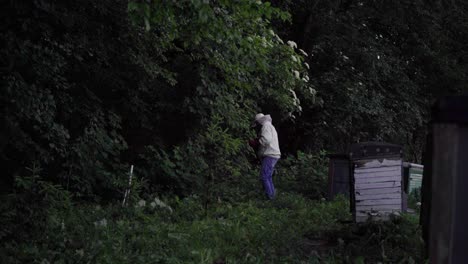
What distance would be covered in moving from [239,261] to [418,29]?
16.9 metres

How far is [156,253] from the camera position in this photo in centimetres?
681

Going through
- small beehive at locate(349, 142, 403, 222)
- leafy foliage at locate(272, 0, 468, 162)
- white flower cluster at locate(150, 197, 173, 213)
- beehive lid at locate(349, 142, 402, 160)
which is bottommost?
white flower cluster at locate(150, 197, 173, 213)

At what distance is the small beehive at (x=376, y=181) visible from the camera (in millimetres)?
9016

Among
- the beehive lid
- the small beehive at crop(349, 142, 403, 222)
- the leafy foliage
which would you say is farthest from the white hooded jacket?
the leafy foliage

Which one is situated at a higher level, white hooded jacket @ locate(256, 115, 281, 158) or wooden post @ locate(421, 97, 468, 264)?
white hooded jacket @ locate(256, 115, 281, 158)

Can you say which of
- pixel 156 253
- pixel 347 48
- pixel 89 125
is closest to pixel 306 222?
pixel 156 253

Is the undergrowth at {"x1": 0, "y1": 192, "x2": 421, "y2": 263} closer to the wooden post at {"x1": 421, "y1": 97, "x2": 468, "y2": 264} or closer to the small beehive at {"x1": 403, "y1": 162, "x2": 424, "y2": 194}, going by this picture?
the small beehive at {"x1": 403, "y1": 162, "x2": 424, "y2": 194}

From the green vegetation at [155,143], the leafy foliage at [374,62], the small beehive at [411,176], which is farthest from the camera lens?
the leafy foliage at [374,62]

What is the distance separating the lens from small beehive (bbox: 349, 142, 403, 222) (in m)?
9.02

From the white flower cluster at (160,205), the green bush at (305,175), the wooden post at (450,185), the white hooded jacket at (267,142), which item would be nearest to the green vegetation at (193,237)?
the white flower cluster at (160,205)

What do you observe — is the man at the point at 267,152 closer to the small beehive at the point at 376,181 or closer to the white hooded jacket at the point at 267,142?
the white hooded jacket at the point at 267,142

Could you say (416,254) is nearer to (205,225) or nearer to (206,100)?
(205,225)

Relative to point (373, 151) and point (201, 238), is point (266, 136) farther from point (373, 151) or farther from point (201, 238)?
point (201, 238)

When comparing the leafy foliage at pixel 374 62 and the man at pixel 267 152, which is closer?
the man at pixel 267 152
